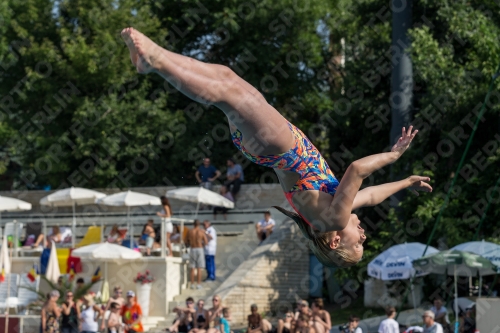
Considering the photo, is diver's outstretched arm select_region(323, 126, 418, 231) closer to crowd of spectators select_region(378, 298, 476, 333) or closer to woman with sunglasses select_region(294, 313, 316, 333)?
crowd of spectators select_region(378, 298, 476, 333)

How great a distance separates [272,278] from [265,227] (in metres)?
1.20

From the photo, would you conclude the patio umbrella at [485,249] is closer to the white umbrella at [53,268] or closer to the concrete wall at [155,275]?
the concrete wall at [155,275]

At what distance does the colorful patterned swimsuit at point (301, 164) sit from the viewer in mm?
6199

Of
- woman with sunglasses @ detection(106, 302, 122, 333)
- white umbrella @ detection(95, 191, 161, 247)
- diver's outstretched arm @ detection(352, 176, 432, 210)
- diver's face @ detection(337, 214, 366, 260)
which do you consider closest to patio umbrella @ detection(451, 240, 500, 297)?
woman with sunglasses @ detection(106, 302, 122, 333)

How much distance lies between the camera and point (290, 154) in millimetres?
6195

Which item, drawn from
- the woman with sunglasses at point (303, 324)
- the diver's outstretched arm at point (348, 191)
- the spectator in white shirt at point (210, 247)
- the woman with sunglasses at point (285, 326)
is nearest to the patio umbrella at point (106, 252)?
the spectator in white shirt at point (210, 247)

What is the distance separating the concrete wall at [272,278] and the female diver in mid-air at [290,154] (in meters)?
12.4

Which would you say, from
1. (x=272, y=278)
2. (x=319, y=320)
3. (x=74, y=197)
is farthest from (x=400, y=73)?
(x=74, y=197)

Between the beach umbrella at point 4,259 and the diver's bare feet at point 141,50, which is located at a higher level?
the diver's bare feet at point 141,50


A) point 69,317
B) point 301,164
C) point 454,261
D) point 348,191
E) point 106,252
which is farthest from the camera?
point 106,252

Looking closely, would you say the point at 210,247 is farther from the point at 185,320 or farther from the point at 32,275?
the point at 32,275

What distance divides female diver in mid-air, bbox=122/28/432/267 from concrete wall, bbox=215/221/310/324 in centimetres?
1236

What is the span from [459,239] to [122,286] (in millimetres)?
7448

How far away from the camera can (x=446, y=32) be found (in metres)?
19.3
